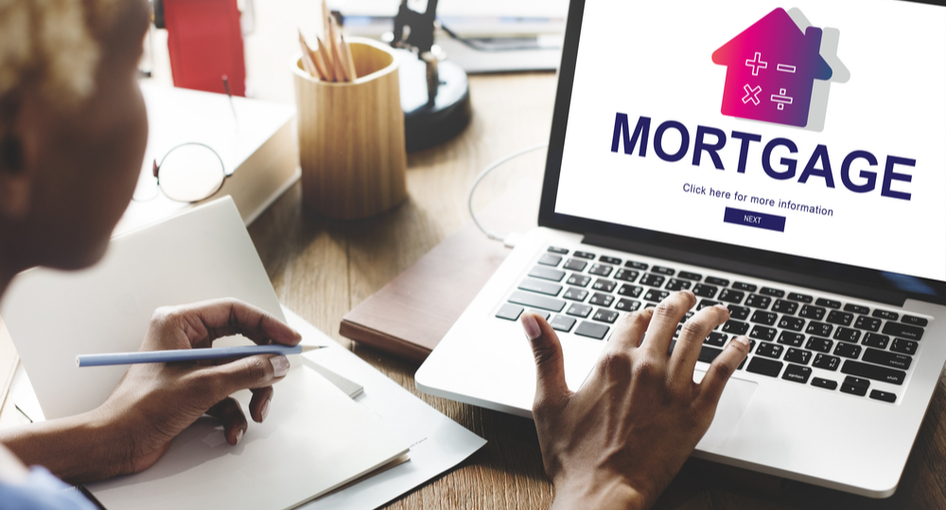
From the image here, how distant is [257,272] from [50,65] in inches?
16.2

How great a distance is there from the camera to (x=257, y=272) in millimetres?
701

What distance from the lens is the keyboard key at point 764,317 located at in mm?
676

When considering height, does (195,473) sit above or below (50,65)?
below

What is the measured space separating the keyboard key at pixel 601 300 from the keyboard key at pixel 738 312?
0.11 m

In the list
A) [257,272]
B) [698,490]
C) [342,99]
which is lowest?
[698,490]

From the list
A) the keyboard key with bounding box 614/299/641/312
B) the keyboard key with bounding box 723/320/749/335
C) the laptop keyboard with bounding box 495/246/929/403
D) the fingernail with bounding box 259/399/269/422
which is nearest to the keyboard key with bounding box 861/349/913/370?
the laptop keyboard with bounding box 495/246/929/403

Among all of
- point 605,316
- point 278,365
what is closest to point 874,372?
point 605,316

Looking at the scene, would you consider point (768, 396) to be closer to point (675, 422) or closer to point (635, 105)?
point (675, 422)

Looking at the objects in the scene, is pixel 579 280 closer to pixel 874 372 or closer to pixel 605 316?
pixel 605 316

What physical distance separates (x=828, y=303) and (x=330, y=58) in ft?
2.06

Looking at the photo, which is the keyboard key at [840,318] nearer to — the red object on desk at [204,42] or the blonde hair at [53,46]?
the blonde hair at [53,46]

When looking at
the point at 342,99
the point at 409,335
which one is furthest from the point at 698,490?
the point at 342,99

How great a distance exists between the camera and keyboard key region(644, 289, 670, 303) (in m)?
0.71

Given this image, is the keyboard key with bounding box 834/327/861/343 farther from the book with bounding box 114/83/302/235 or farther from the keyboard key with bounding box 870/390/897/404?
the book with bounding box 114/83/302/235
